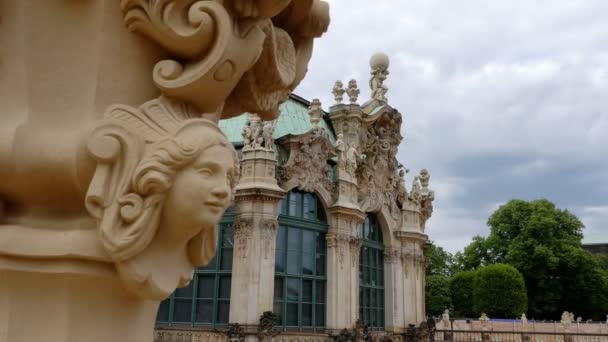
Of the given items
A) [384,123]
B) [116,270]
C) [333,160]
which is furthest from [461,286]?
[116,270]

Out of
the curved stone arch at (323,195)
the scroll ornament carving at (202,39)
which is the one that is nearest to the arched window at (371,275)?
the curved stone arch at (323,195)

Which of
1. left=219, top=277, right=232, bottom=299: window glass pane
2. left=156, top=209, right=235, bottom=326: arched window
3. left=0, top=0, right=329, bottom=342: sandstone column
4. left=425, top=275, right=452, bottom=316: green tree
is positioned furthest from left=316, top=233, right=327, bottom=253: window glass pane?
left=425, top=275, right=452, bottom=316: green tree

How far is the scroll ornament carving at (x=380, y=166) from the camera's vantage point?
26859mm

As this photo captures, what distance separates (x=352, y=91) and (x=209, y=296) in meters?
12.3

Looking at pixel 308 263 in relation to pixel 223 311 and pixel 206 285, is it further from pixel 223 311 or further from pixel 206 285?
pixel 206 285

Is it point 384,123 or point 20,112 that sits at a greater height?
point 384,123

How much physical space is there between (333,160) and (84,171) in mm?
23330

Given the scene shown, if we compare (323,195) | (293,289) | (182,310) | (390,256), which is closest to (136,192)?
(182,310)

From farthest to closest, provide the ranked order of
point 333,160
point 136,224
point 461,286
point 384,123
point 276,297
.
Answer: point 461,286 < point 384,123 < point 333,160 < point 276,297 < point 136,224

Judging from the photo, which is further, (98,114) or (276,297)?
(276,297)

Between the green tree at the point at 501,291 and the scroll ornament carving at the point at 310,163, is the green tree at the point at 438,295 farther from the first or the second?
the scroll ornament carving at the point at 310,163

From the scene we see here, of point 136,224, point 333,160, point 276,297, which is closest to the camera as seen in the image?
point 136,224

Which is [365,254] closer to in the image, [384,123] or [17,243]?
[384,123]

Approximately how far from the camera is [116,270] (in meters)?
2.19
